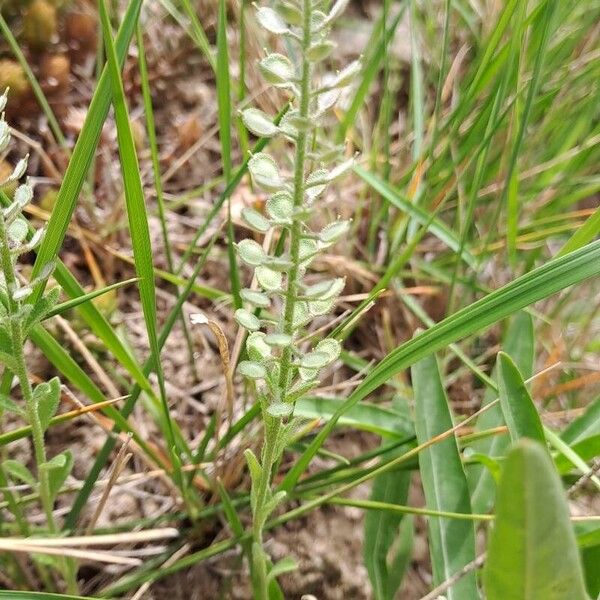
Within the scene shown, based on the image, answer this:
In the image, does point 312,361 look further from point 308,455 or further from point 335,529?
point 335,529

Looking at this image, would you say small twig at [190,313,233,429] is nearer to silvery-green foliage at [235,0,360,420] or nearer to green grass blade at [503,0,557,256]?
silvery-green foliage at [235,0,360,420]

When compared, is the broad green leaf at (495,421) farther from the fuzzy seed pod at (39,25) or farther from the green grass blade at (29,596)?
the fuzzy seed pod at (39,25)

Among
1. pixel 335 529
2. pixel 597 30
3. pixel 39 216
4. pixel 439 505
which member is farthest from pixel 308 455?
pixel 597 30

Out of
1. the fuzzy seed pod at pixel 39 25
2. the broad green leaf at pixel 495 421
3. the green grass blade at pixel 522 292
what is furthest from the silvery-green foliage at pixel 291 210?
the fuzzy seed pod at pixel 39 25

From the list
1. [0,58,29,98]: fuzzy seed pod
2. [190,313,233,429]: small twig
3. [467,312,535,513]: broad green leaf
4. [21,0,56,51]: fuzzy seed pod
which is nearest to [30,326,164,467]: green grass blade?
[190,313,233,429]: small twig

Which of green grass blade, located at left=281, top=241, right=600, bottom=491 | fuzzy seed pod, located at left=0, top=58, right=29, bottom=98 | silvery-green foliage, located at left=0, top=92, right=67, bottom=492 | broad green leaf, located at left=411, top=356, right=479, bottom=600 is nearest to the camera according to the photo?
silvery-green foliage, located at left=0, top=92, right=67, bottom=492

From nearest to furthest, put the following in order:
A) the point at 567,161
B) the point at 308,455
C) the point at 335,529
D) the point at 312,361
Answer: the point at 312,361 < the point at 308,455 < the point at 335,529 < the point at 567,161
